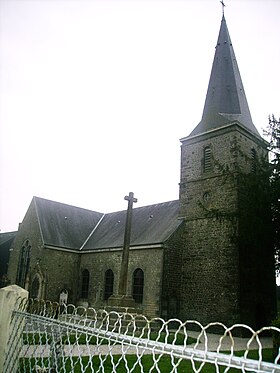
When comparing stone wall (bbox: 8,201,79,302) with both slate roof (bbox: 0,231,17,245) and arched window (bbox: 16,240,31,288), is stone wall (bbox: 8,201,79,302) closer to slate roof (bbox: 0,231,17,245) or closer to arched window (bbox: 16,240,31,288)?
arched window (bbox: 16,240,31,288)

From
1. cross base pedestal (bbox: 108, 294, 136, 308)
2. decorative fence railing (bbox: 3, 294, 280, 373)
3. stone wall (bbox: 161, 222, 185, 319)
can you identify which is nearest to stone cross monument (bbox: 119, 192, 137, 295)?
cross base pedestal (bbox: 108, 294, 136, 308)

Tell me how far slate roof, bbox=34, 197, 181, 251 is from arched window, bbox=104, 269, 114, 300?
1.78 metres

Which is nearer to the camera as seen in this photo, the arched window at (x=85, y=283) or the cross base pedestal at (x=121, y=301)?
the cross base pedestal at (x=121, y=301)

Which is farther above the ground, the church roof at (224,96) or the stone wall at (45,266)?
the church roof at (224,96)

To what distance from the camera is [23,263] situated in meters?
26.2

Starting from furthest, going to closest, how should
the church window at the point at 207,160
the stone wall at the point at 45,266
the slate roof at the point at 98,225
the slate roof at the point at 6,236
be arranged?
1. the slate roof at the point at 6,236
2. the stone wall at the point at 45,266
3. the slate roof at the point at 98,225
4. the church window at the point at 207,160

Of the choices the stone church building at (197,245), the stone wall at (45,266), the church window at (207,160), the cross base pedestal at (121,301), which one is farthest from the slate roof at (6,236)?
the church window at (207,160)

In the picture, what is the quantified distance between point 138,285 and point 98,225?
10664 mm

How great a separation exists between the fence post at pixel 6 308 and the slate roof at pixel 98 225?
1553 centimetres

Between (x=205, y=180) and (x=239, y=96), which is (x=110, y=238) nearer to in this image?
(x=205, y=180)

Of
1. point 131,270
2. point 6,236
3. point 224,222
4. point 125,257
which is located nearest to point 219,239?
point 224,222

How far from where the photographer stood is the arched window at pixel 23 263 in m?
25.7

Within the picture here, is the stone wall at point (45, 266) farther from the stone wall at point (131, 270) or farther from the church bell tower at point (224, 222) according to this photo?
the church bell tower at point (224, 222)

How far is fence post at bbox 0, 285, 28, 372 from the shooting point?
12.4ft
